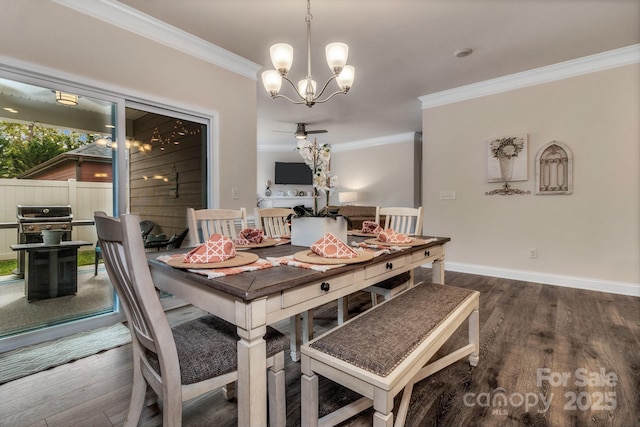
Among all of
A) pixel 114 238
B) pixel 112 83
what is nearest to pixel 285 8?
pixel 112 83

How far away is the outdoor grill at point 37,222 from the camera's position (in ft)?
7.13

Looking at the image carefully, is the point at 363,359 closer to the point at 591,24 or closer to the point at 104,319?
the point at 104,319

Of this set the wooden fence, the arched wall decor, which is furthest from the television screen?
the wooden fence

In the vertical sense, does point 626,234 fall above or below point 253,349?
above

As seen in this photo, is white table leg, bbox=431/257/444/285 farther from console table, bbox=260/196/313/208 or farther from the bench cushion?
console table, bbox=260/196/313/208

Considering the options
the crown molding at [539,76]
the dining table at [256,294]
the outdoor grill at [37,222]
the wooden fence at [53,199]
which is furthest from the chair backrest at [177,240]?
the crown molding at [539,76]

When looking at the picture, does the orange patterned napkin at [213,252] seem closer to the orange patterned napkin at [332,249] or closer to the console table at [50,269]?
the orange patterned napkin at [332,249]

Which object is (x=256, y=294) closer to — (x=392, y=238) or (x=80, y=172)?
(x=392, y=238)

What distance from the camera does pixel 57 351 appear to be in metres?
1.99

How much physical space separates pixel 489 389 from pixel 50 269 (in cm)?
325

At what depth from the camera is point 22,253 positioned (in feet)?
7.25

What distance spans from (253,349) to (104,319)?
217 cm

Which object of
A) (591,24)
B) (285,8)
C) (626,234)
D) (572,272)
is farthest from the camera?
(572,272)

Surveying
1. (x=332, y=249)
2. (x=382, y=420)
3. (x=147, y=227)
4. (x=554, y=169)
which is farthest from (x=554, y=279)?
(x=147, y=227)
